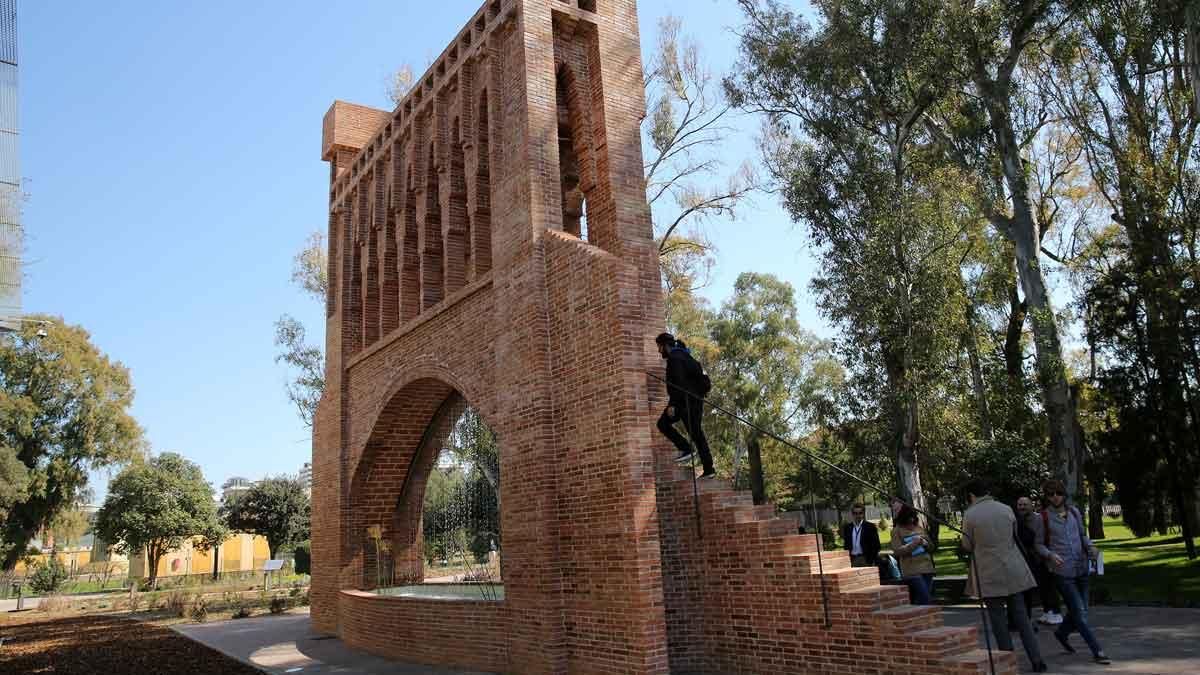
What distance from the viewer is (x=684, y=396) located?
26.6 ft

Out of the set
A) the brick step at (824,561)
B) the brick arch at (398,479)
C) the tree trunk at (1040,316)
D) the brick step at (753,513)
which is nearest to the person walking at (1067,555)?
the brick step at (824,561)

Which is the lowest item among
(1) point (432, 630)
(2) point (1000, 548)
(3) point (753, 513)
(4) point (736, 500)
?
(1) point (432, 630)

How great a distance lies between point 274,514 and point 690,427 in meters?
36.8

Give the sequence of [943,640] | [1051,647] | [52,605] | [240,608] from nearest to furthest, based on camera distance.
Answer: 1. [943,640]
2. [1051,647]
3. [240,608]
4. [52,605]

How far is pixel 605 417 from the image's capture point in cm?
795

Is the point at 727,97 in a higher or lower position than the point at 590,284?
higher

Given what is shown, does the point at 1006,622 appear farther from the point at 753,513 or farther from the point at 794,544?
the point at 753,513

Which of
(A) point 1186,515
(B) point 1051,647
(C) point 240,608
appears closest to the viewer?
(B) point 1051,647

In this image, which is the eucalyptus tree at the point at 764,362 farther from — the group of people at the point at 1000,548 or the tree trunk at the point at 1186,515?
the group of people at the point at 1000,548

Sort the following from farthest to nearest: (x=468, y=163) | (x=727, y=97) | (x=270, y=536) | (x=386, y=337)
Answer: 1. (x=270, y=536)
2. (x=727, y=97)
3. (x=386, y=337)
4. (x=468, y=163)

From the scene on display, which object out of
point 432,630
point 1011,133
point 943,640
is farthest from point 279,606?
point 1011,133

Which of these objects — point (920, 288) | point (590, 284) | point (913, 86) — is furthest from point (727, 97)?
point (590, 284)

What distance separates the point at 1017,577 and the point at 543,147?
6.69 m

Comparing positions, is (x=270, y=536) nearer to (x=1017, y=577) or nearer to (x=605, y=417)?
(x=605, y=417)
